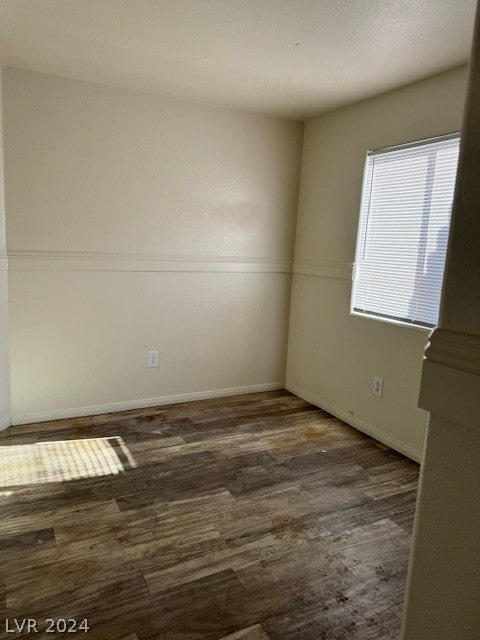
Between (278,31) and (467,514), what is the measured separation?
2.08 m

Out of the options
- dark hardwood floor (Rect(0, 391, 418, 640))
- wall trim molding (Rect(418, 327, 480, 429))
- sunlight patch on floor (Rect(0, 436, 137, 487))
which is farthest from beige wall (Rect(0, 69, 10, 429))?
wall trim molding (Rect(418, 327, 480, 429))

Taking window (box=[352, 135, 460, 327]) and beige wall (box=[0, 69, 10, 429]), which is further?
beige wall (box=[0, 69, 10, 429])

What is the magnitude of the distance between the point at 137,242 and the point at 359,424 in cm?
195

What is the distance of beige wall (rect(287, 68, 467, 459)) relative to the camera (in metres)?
2.64

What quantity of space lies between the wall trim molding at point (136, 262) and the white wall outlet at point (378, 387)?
1204mm

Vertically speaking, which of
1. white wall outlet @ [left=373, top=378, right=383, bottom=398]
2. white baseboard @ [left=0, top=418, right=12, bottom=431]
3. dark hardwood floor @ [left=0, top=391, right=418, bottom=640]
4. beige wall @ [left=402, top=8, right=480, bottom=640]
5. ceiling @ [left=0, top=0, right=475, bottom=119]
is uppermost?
ceiling @ [left=0, top=0, right=475, bottom=119]

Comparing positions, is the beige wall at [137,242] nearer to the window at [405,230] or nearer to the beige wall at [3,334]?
the beige wall at [3,334]

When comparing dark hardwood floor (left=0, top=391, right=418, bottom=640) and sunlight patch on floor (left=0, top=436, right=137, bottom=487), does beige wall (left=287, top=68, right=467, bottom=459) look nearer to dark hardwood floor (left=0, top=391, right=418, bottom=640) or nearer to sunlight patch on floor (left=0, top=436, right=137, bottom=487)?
dark hardwood floor (left=0, top=391, right=418, bottom=640)

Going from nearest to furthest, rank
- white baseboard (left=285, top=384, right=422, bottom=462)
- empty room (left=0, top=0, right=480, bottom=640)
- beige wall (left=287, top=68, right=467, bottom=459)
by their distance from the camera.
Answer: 1. empty room (left=0, top=0, right=480, bottom=640)
2. beige wall (left=287, top=68, right=467, bottom=459)
3. white baseboard (left=285, top=384, right=422, bottom=462)

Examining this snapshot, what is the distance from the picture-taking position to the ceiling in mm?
1857

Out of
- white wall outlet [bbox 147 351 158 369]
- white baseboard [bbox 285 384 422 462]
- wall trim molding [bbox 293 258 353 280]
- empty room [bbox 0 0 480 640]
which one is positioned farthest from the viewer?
white wall outlet [bbox 147 351 158 369]

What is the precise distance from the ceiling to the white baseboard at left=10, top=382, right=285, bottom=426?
2.10 meters

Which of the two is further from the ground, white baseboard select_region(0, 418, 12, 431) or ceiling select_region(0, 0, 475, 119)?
ceiling select_region(0, 0, 475, 119)

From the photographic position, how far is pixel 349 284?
10.3ft
